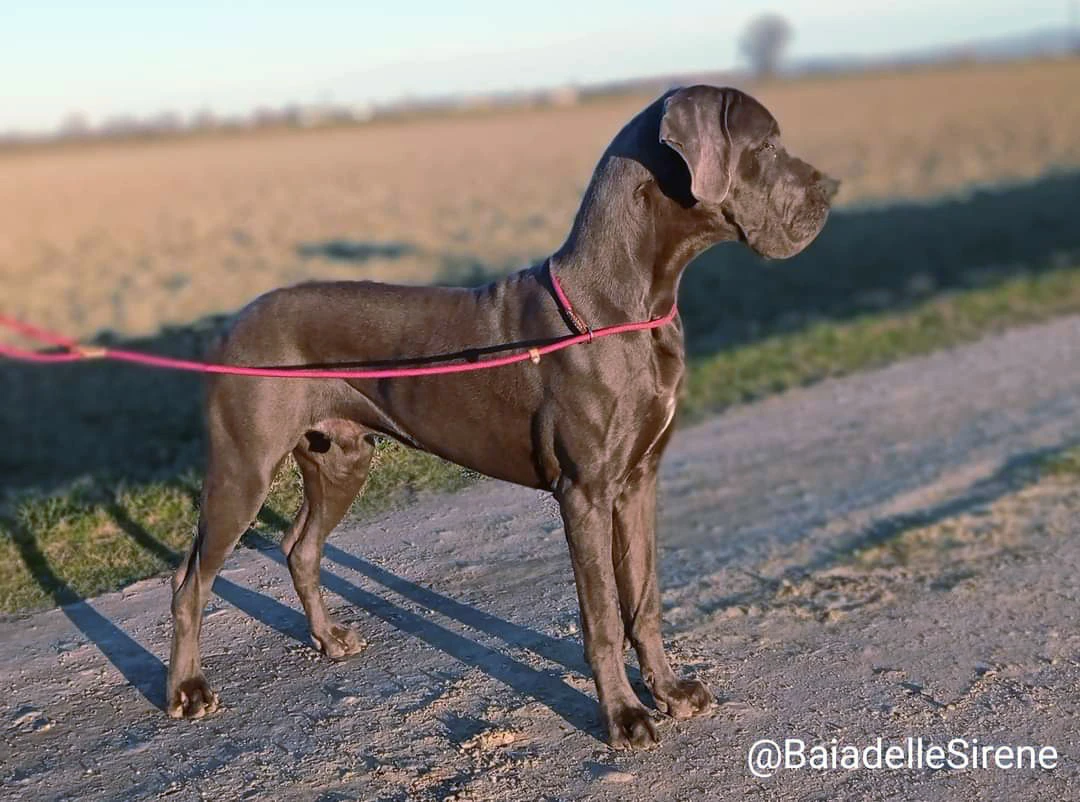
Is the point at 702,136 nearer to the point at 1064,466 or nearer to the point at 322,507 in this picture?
the point at 322,507

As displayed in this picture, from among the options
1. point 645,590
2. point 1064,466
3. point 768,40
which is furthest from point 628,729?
point 768,40

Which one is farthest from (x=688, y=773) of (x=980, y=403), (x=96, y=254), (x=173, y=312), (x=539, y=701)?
(x=96, y=254)

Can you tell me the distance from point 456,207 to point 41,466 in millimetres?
24561

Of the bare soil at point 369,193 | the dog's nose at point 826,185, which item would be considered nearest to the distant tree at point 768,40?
the bare soil at point 369,193

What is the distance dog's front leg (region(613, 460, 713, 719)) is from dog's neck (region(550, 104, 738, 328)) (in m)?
0.63

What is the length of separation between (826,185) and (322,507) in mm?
2310

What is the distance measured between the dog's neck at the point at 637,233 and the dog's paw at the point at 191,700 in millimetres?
2015

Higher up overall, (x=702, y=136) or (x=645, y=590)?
(x=702, y=136)

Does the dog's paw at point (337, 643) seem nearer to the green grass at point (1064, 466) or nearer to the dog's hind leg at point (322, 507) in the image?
the dog's hind leg at point (322, 507)

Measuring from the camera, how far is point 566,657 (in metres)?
5.26

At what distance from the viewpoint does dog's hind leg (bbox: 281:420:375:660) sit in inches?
196

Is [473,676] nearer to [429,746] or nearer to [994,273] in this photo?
[429,746]

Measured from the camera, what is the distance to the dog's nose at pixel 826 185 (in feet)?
15.0

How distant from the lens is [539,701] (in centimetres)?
488
